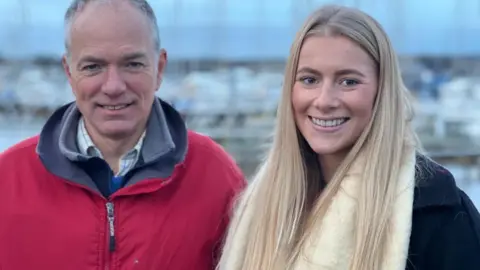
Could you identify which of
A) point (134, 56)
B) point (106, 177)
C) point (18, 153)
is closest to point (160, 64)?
point (134, 56)

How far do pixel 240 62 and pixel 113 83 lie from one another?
8.56m

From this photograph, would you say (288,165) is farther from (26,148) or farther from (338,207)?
(26,148)

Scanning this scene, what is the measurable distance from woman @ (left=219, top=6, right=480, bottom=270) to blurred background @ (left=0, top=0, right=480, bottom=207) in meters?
7.00

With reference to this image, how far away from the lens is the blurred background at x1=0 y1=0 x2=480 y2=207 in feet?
32.4

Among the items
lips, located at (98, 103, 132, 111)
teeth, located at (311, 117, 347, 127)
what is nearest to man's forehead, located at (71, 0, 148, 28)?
lips, located at (98, 103, 132, 111)

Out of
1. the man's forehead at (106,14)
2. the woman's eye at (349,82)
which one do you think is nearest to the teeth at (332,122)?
the woman's eye at (349,82)

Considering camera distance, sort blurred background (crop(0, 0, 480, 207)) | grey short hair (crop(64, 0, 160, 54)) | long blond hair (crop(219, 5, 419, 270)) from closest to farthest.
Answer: long blond hair (crop(219, 5, 419, 270)), grey short hair (crop(64, 0, 160, 54)), blurred background (crop(0, 0, 480, 207))

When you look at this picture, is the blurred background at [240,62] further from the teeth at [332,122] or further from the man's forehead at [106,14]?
the teeth at [332,122]

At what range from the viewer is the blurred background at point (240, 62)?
988 cm

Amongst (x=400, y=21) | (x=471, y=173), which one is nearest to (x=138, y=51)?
(x=471, y=173)

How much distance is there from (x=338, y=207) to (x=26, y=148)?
1.04 meters

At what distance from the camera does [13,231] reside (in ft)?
7.49

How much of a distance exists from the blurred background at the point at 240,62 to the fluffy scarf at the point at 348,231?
23.3 ft

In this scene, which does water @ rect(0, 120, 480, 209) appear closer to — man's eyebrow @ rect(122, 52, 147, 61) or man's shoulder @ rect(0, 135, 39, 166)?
man's shoulder @ rect(0, 135, 39, 166)
